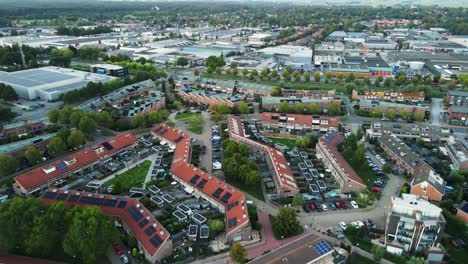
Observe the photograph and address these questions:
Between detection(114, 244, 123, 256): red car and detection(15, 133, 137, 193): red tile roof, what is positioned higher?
detection(15, 133, 137, 193): red tile roof

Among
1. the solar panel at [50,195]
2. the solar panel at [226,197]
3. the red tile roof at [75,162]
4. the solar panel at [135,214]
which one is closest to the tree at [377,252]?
the solar panel at [226,197]

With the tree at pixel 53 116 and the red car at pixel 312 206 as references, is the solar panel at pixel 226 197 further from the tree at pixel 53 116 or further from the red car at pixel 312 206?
→ the tree at pixel 53 116

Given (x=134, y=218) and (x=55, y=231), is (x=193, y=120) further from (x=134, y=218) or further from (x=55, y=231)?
(x=55, y=231)

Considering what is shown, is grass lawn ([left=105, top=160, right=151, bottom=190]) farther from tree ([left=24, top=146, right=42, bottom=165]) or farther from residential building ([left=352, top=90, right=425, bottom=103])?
residential building ([left=352, top=90, right=425, bottom=103])

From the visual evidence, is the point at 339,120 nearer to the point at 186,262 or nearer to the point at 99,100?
the point at 186,262

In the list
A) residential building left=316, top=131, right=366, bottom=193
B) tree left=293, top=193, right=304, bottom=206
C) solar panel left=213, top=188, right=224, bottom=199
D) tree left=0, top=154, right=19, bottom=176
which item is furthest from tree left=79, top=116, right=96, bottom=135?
residential building left=316, top=131, right=366, bottom=193

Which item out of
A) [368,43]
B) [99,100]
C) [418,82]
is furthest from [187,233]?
[368,43]

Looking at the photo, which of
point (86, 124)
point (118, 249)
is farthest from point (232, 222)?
point (86, 124)
